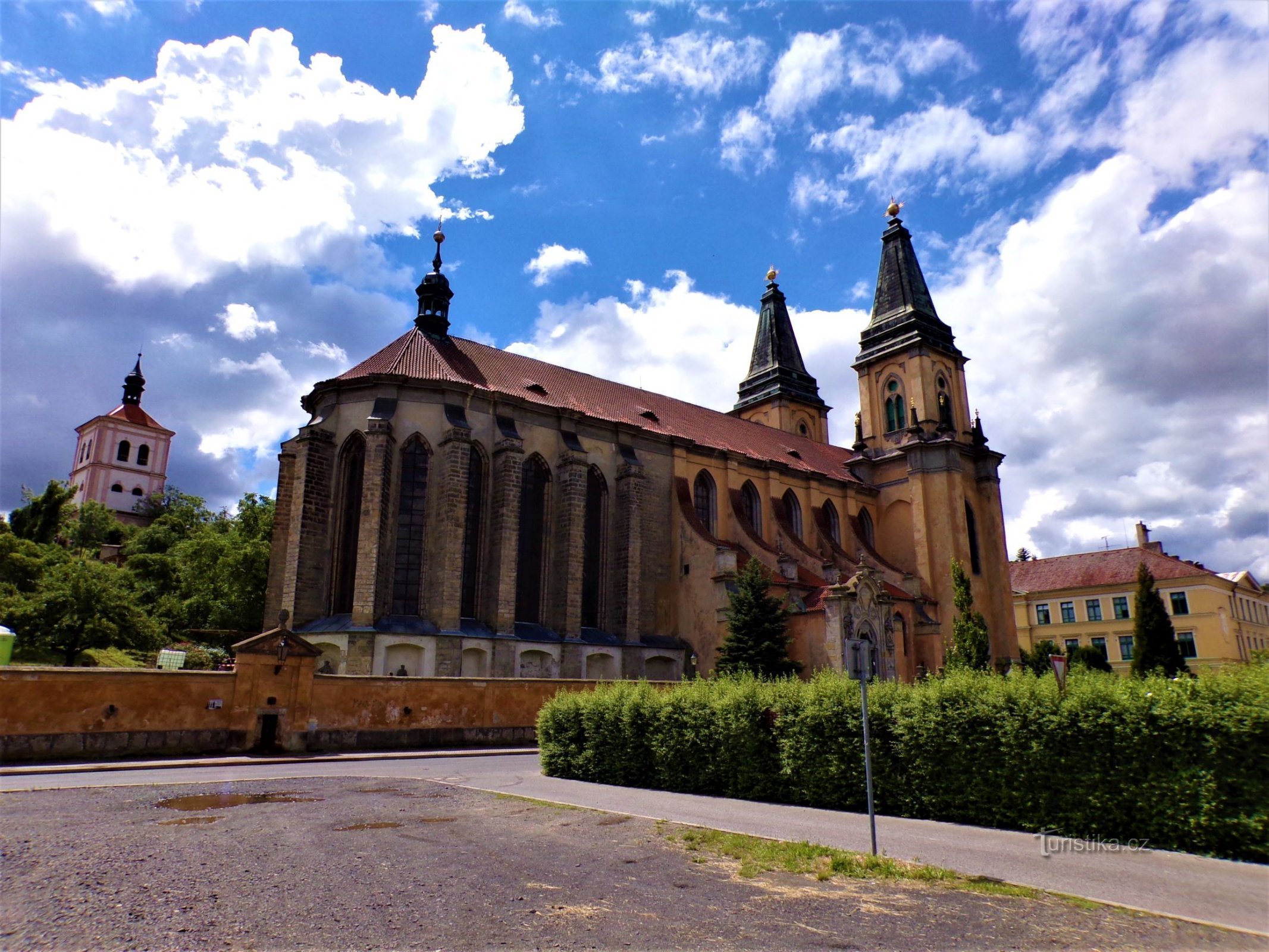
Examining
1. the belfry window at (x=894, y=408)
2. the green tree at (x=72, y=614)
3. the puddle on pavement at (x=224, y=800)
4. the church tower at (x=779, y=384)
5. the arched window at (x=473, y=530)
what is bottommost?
the puddle on pavement at (x=224, y=800)

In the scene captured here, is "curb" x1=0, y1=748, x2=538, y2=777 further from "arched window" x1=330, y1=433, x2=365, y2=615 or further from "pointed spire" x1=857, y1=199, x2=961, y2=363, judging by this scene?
"pointed spire" x1=857, y1=199, x2=961, y2=363

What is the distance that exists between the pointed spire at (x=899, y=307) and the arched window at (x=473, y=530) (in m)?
29.7

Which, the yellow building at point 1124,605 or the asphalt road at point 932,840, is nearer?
the asphalt road at point 932,840

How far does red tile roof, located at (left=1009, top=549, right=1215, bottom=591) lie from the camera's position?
51.1m

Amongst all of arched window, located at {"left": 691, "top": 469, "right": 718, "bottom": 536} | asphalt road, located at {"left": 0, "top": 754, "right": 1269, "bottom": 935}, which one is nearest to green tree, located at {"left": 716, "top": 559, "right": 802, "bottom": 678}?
arched window, located at {"left": 691, "top": 469, "right": 718, "bottom": 536}

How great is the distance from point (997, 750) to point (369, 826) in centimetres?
825

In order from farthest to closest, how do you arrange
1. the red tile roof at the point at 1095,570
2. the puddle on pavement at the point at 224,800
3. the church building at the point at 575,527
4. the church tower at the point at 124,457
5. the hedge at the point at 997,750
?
the church tower at the point at 124,457, the red tile roof at the point at 1095,570, the church building at the point at 575,527, the puddle on pavement at the point at 224,800, the hedge at the point at 997,750

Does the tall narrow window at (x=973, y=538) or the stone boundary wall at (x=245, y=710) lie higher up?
the tall narrow window at (x=973, y=538)

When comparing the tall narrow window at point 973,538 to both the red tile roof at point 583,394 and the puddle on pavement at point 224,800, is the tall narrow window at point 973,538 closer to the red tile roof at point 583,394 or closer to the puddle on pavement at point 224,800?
the red tile roof at point 583,394

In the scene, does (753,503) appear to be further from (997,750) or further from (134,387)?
(134,387)

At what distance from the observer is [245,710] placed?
1906cm

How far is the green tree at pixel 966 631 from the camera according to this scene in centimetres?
3350

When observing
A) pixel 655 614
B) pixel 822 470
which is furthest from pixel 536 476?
pixel 822 470
